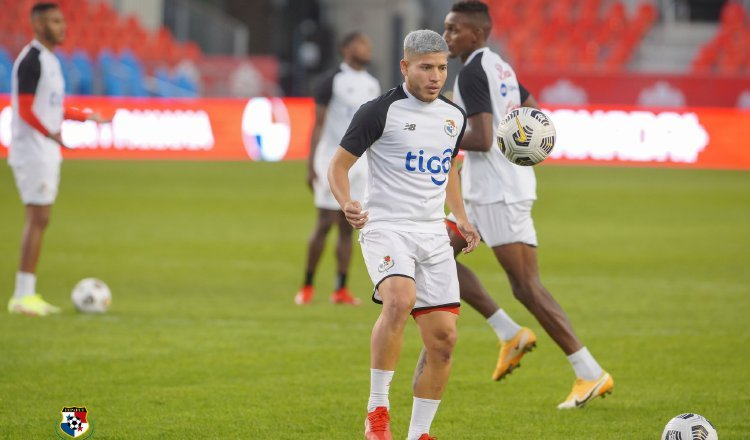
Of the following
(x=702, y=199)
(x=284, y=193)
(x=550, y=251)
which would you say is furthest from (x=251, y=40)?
(x=550, y=251)

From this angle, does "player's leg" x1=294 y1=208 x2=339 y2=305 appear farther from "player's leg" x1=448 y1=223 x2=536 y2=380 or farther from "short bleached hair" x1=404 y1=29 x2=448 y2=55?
"short bleached hair" x1=404 y1=29 x2=448 y2=55

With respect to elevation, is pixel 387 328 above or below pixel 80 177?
above

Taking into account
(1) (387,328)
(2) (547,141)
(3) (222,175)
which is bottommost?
(3) (222,175)

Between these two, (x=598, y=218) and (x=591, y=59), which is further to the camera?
(x=591, y=59)

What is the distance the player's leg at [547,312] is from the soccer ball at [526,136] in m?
0.84

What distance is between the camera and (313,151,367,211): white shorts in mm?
11180

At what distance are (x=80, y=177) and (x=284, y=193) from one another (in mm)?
4719

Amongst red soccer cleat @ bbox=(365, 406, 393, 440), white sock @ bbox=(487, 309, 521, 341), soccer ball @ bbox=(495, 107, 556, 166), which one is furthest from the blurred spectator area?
red soccer cleat @ bbox=(365, 406, 393, 440)

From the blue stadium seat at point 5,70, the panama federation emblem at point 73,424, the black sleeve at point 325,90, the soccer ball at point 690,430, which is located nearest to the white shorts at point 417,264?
the soccer ball at point 690,430

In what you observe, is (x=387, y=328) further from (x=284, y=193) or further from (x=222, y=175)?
(x=222, y=175)

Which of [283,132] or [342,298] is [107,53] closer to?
[283,132]

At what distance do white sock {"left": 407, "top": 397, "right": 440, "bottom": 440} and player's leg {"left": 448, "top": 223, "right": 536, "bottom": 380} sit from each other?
1.71m

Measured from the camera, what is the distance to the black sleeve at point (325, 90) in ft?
36.7

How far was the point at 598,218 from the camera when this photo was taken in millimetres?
18828
